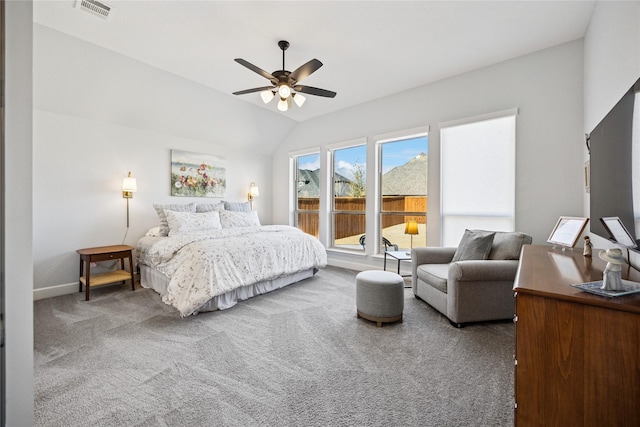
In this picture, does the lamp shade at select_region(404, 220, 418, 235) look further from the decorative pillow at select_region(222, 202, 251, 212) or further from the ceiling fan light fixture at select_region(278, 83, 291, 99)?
the decorative pillow at select_region(222, 202, 251, 212)

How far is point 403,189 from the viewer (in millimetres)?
4395

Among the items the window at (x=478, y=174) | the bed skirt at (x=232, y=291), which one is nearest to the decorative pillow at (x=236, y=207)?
the bed skirt at (x=232, y=291)

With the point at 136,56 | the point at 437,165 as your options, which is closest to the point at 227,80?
the point at 136,56

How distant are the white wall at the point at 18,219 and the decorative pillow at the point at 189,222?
288 centimetres

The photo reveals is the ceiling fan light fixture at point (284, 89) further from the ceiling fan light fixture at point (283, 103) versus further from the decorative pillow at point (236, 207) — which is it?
the decorative pillow at point (236, 207)

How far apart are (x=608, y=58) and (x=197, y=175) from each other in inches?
205

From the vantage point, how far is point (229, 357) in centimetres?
208

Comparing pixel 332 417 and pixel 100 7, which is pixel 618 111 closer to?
pixel 332 417

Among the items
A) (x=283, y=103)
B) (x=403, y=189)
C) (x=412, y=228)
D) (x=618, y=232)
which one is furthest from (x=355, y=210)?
(x=618, y=232)

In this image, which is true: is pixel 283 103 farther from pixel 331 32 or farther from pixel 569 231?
pixel 569 231

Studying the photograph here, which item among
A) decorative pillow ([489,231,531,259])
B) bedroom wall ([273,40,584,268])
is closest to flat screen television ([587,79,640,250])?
decorative pillow ([489,231,531,259])

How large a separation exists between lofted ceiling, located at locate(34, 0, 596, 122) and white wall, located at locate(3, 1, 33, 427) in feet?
6.47

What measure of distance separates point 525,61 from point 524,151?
3.44 ft

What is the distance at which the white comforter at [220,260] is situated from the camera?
2750 millimetres
